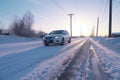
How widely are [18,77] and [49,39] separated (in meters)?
16.1

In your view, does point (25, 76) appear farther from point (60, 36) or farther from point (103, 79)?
point (60, 36)

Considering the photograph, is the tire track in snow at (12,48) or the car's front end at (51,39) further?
the car's front end at (51,39)

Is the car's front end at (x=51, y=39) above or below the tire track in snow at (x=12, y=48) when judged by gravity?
above

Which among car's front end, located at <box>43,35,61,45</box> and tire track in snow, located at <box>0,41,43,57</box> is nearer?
tire track in snow, located at <box>0,41,43,57</box>

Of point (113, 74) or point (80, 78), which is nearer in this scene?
point (80, 78)

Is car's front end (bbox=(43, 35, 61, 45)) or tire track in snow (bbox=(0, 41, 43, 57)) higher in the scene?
car's front end (bbox=(43, 35, 61, 45))

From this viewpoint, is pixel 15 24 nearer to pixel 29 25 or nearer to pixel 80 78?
pixel 29 25

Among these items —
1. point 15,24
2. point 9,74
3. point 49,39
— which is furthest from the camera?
point 15,24

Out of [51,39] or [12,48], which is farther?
[51,39]

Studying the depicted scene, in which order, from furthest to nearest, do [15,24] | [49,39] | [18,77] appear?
[15,24] → [49,39] → [18,77]

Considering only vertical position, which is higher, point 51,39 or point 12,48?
point 51,39

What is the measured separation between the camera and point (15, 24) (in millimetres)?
76562

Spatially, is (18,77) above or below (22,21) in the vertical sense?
below

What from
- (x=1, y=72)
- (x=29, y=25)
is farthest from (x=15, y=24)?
(x=1, y=72)
